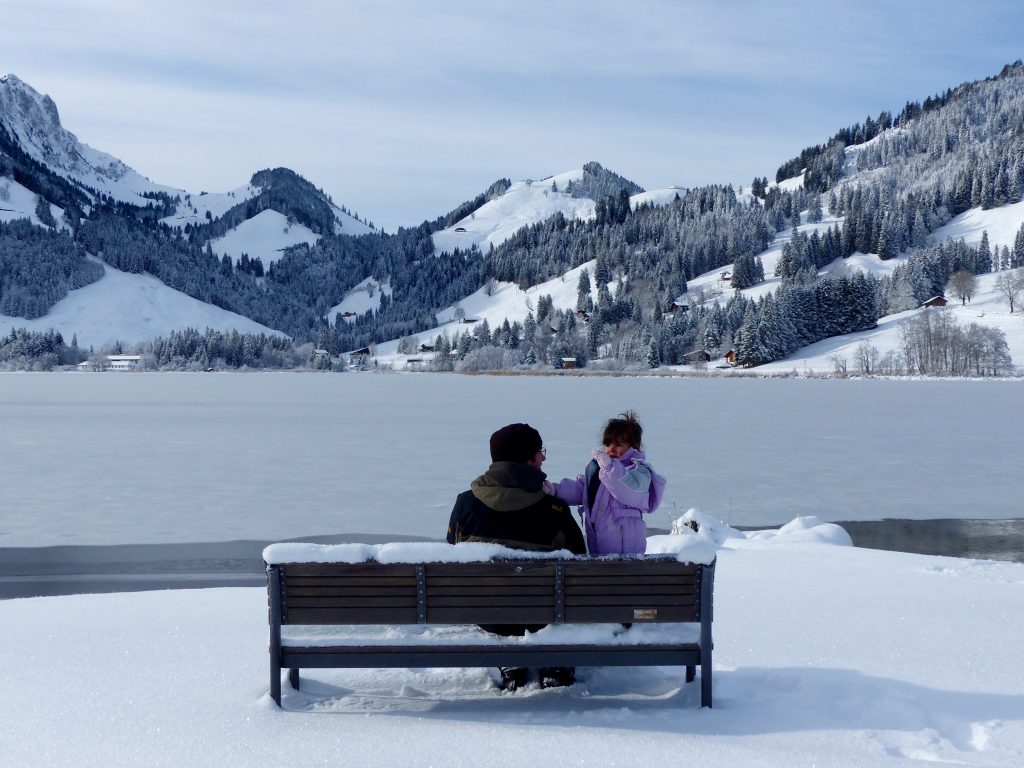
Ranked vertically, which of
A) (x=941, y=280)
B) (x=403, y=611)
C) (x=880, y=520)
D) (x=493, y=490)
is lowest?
(x=880, y=520)

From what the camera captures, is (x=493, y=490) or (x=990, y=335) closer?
(x=493, y=490)

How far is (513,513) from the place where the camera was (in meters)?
5.75

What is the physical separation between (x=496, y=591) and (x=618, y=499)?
1.12m

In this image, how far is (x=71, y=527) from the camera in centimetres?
1449

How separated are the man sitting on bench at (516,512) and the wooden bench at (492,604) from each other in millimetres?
480

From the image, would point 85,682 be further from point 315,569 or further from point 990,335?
point 990,335

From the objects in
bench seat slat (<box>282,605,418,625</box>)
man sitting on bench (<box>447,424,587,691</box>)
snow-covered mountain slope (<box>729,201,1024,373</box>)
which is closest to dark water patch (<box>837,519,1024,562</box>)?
man sitting on bench (<box>447,424,587,691</box>)

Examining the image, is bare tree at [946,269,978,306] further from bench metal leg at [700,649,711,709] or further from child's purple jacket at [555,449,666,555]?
bench metal leg at [700,649,711,709]

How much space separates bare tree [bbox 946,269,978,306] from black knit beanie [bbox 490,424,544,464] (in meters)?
157

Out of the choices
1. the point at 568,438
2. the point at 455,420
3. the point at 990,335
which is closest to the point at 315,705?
the point at 568,438

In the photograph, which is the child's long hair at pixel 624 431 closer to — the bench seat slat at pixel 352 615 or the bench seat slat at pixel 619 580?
the bench seat slat at pixel 619 580

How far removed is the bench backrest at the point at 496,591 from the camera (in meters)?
5.12

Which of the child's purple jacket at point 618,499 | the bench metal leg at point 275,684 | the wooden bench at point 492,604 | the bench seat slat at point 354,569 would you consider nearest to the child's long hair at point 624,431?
the child's purple jacket at point 618,499

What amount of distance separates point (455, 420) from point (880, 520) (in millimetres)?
25104
